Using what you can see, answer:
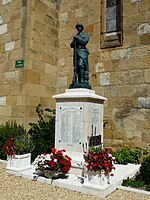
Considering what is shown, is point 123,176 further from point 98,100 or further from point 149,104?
point 149,104

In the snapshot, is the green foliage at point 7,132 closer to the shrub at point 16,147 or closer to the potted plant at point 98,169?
the shrub at point 16,147

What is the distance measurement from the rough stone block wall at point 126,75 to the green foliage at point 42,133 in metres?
1.55

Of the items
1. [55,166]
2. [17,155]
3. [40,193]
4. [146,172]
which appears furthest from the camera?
[17,155]

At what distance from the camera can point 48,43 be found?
7.61 m

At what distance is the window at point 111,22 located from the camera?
23.1 feet

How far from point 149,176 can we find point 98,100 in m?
1.82

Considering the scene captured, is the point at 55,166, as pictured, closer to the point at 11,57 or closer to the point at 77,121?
the point at 77,121

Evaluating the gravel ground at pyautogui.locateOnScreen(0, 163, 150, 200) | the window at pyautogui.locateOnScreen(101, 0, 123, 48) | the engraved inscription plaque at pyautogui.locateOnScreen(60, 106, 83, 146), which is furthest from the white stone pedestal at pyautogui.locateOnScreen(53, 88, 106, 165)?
the window at pyautogui.locateOnScreen(101, 0, 123, 48)

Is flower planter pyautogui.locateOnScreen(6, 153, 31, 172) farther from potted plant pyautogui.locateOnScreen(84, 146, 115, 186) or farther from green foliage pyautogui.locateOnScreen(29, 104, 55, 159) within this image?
potted plant pyautogui.locateOnScreen(84, 146, 115, 186)

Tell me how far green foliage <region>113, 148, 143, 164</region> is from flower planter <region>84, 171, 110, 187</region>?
202 centimetres

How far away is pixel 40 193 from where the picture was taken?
12.5 ft

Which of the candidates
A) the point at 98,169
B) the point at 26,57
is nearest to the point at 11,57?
the point at 26,57

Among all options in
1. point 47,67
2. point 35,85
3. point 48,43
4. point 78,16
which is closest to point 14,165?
point 35,85

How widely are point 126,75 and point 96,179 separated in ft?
11.6
